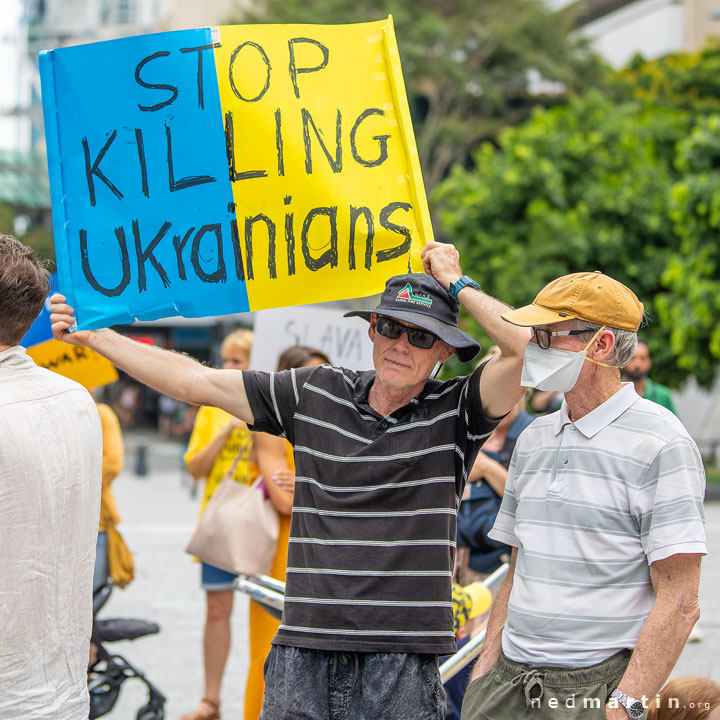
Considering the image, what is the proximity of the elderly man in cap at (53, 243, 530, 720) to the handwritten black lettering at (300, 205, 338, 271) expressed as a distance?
0.30 m

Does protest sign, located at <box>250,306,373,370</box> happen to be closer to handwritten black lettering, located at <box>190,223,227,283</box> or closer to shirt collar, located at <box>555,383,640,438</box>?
handwritten black lettering, located at <box>190,223,227,283</box>

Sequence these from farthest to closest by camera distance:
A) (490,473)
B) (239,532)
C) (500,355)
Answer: (239,532)
(490,473)
(500,355)

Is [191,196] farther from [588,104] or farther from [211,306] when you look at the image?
[588,104]

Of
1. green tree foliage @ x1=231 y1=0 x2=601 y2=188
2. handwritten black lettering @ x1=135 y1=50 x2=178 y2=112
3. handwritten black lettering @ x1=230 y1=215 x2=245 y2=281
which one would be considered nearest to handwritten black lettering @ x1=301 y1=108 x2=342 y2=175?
handwritten black lettering @ x1=230 y1=215 x2=245 y2=281

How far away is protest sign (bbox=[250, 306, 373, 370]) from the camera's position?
566 cm

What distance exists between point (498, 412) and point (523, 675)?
68 centimetres

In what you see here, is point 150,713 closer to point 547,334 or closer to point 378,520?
point 378,520

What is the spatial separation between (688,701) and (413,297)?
1394mm

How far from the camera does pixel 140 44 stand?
10.5 ft

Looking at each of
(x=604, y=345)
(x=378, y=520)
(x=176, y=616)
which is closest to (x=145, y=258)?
(x=378, y=520)

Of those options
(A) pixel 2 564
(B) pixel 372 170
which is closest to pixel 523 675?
(A) pixel 2 564

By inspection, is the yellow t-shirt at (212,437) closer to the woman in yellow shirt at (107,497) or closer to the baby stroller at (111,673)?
the woman in yellow shirt at (107,497)

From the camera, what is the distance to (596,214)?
20891mm

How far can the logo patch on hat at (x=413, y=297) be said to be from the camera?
294cm
